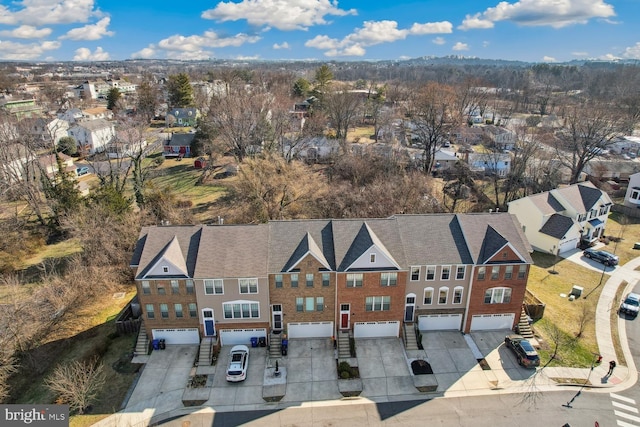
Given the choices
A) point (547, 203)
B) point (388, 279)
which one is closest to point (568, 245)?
point (547, 203)

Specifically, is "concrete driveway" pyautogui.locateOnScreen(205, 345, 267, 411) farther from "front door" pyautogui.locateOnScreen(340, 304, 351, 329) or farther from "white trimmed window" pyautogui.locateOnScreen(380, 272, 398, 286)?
"white trimmed window" pyautogui.locateOnScreen(380, 272, 398, 286)

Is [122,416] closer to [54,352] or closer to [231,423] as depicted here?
[231,423]

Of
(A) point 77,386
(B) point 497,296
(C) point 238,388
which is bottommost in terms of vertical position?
(C) point 238,388

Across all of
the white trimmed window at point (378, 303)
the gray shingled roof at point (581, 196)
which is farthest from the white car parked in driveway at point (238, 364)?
the gray shingled roof at point (581, 196)

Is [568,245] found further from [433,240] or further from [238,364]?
[238,364]

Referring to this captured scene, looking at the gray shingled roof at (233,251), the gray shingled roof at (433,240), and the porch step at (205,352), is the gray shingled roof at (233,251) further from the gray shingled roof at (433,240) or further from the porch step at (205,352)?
the gray shingled roof at (433,240)

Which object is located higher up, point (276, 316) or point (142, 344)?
point (276, 316)

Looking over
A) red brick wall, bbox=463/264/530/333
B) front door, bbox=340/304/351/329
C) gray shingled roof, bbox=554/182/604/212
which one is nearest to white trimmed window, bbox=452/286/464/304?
red brick wall, bbox=463/264/530/333
